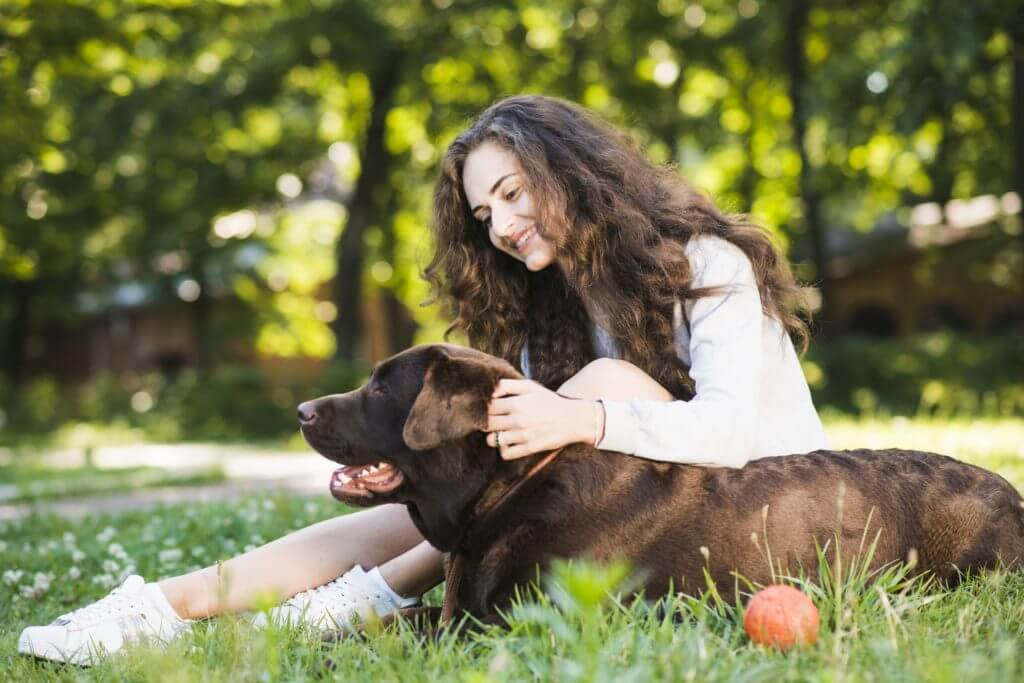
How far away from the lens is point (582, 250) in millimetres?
4137

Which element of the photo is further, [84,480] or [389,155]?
[389,155]

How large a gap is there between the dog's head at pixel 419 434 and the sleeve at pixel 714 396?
400mm

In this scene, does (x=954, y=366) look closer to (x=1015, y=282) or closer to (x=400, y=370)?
(x=1015, y=282)

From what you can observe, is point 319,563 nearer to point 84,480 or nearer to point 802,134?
point 84,480

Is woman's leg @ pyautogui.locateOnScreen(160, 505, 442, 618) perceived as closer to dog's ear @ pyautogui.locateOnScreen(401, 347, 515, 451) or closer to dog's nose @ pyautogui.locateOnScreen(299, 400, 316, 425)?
dog's nose @ pyautogui.locateOnScreen(299, 400, 316, 425)

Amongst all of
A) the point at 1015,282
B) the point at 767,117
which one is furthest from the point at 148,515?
the point at 767,117

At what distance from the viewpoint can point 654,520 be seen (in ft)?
10.8

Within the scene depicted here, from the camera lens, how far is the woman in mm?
3406

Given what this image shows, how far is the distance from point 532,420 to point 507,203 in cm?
121

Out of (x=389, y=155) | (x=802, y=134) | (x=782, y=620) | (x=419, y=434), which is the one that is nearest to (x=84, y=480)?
(x=419, y=434)

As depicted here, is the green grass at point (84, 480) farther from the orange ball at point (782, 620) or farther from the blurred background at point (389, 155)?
the orange ball at point (782, 620)

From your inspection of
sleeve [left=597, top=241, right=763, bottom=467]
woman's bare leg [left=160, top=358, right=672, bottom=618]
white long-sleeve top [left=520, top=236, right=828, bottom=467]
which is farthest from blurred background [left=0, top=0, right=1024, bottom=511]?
woman's bare leg [left=160, top=358, right=672, bottom=618]

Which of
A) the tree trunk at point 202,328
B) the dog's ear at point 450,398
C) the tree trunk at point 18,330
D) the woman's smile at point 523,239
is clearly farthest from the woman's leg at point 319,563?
the tree trunk at point 18,330

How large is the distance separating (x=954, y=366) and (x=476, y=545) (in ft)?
44.2
